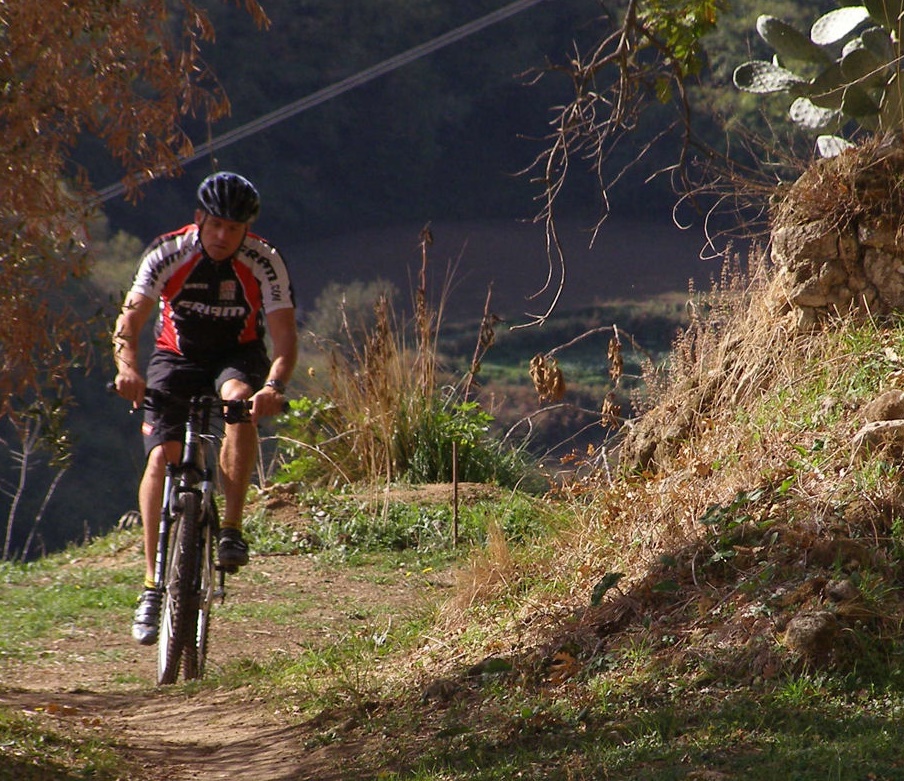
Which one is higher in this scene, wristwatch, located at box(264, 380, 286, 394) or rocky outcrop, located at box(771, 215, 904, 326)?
rocky outcrop, located at box(771, 215, 904, 326)

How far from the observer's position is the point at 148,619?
5070 mm

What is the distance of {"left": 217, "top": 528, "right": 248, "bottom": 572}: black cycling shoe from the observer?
16.8 ft

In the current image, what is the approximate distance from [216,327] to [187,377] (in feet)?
0.82

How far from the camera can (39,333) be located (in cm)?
398

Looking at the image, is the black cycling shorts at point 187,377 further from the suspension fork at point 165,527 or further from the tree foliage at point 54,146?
the tree foliage at point 54,146

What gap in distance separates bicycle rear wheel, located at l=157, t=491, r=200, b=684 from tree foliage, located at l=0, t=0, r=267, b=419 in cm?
103

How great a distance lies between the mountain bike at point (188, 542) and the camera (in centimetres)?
497

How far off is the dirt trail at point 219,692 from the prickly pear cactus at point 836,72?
11.5 ft

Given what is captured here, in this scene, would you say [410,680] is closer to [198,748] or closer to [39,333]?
[198,748]

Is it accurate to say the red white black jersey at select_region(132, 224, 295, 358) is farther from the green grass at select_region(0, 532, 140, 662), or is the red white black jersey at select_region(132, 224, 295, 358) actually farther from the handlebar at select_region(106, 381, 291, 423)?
the green grass at select_region(0, 532, 140, 662)

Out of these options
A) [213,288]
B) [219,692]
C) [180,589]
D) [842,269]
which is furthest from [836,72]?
[219,692]

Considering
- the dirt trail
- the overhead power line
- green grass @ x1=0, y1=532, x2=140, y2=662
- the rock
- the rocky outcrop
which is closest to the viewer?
the rock

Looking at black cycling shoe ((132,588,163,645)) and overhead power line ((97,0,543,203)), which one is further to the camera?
overhead power line ((97,0,543,203))

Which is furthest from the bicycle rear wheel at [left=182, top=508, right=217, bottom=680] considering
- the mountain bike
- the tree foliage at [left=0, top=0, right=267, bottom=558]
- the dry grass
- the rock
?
the rock
